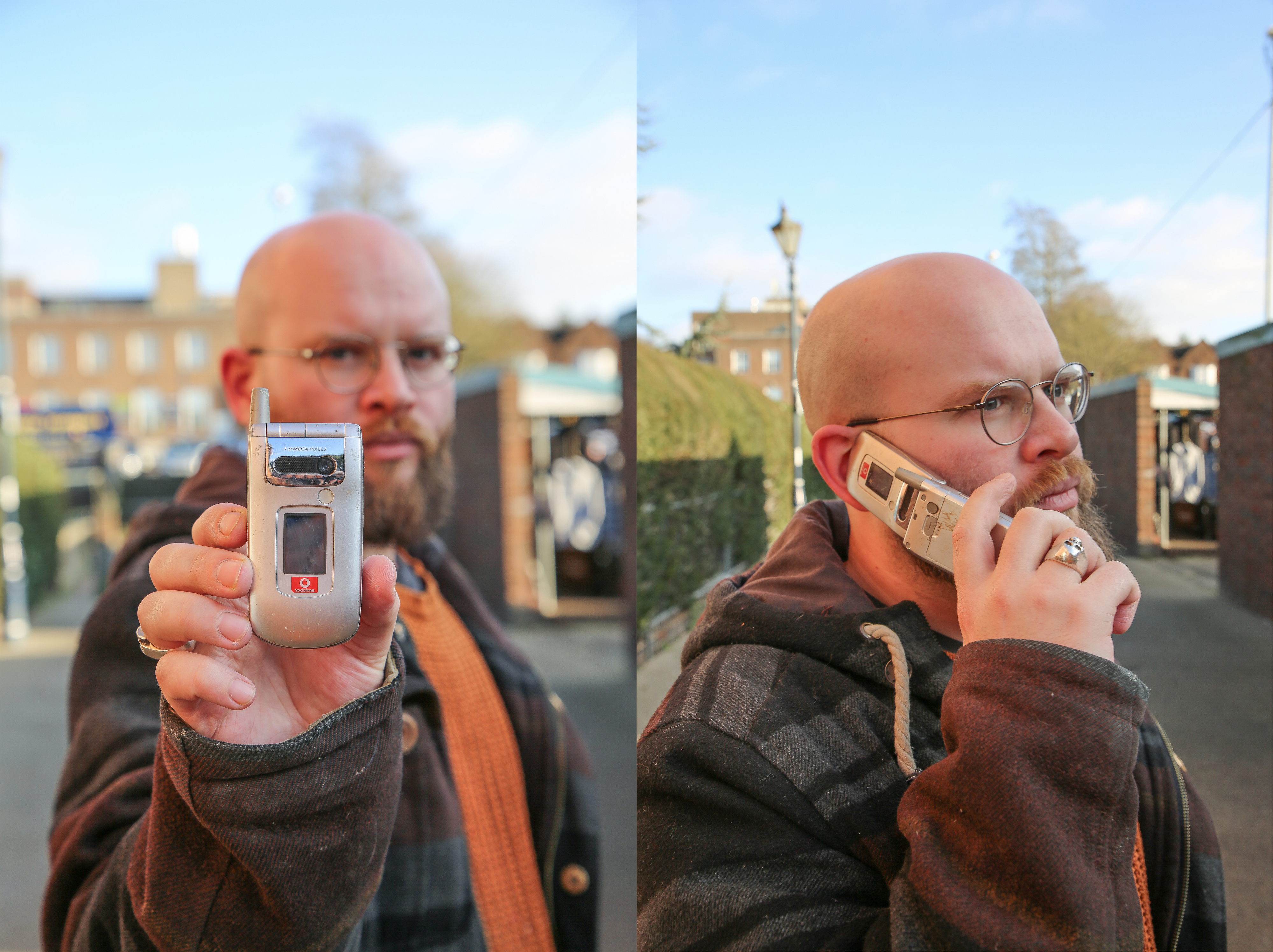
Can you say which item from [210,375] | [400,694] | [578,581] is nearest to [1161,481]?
[400,694]

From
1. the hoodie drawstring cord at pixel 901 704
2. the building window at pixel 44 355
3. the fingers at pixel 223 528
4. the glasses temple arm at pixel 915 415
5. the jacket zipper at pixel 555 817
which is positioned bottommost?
the jacket zipper at pixel 555 817

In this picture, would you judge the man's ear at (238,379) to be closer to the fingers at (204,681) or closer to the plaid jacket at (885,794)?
the fingers at (204,681)

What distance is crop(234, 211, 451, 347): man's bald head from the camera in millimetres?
1293

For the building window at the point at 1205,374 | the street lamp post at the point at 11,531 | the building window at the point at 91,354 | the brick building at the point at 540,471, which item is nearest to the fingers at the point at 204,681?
the building window at the point at 1205,374

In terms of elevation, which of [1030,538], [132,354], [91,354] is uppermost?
[91,354]

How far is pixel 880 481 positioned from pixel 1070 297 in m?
0.29

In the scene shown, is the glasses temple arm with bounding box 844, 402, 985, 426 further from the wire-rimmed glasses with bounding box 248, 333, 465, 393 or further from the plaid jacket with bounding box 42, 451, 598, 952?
the wire-rimmed glasses with bounding box 248, 333, 465, 393

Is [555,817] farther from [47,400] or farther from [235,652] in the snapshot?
[47,400]

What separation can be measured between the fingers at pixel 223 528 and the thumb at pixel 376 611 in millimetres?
104

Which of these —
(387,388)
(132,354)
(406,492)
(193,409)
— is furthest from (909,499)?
(193,409)

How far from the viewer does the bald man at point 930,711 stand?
0.68 metres

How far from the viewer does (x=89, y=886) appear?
3.27ft

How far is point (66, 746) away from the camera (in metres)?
3.65

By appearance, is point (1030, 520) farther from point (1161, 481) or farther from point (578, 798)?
point (578, 798)
